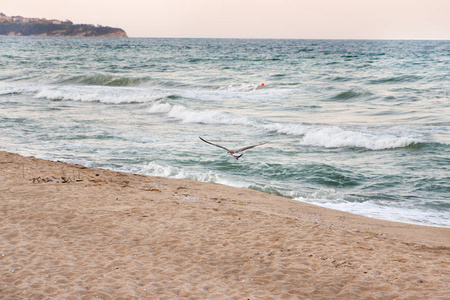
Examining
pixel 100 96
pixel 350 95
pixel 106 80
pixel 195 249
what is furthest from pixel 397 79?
pixel 195 249

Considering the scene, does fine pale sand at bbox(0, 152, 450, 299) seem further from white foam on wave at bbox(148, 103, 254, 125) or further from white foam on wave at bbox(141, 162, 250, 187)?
white foam on wave at bbox(148, 103, 254, 125)

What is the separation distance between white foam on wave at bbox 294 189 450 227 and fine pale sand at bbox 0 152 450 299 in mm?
586

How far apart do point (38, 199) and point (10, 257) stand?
2.29 meters

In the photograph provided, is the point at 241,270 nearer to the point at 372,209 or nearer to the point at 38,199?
the point at 38,199

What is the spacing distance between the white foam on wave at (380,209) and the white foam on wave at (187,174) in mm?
1726

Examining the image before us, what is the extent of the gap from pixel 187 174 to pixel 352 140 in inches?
243

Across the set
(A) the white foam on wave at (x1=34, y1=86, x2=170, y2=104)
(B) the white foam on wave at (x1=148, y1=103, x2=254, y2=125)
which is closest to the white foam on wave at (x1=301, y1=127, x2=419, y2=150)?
(B) the white foam on wave at (x1=148, y1=103, x2=254, y2=125)

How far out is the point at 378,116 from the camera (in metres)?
19.4

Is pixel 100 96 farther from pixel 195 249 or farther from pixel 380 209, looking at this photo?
pixel 195 249

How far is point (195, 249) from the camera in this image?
5816mm

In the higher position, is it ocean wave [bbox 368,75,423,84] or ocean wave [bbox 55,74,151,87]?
ocean wave [bbox 368,75,423,84]

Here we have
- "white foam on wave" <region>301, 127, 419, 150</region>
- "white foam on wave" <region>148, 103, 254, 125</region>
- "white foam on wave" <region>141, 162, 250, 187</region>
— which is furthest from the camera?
"white foam on wave" <region>148, 103, 254, 125</region>

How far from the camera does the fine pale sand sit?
477cm

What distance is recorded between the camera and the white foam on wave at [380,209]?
330 inches
